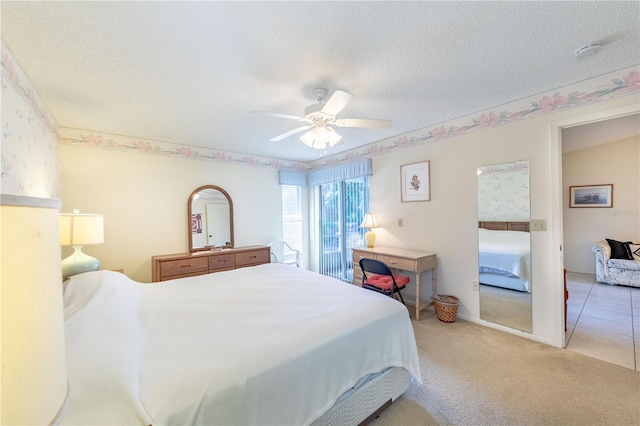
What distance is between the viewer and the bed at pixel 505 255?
103 inches

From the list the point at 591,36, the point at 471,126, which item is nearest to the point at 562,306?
the point at 471,126

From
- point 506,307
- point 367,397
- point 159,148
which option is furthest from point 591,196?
point 159,148

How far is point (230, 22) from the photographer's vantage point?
142 centimetres

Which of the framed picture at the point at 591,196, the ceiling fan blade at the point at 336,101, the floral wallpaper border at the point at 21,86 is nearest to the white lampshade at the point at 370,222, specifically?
the ceiling fan blade at the point at 336,101

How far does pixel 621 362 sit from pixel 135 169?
5.39 metres

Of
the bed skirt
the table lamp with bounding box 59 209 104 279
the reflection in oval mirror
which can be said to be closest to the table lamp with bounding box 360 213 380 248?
the reflection in oval mirror

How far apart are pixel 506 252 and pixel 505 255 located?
0.03 meters

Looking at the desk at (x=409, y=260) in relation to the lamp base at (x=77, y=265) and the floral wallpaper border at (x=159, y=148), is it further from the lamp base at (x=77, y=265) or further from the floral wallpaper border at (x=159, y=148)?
the lamp base at (x=77, y=265)

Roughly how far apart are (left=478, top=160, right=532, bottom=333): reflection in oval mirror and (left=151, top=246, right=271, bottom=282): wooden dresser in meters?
2.95

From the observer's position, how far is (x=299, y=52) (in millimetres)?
1659

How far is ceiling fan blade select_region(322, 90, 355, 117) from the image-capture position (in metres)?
1.67

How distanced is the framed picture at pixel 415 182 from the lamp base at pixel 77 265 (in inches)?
140

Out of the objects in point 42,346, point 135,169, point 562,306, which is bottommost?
point 562,306

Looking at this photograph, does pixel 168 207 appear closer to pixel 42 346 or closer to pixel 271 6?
pixel 271 6
